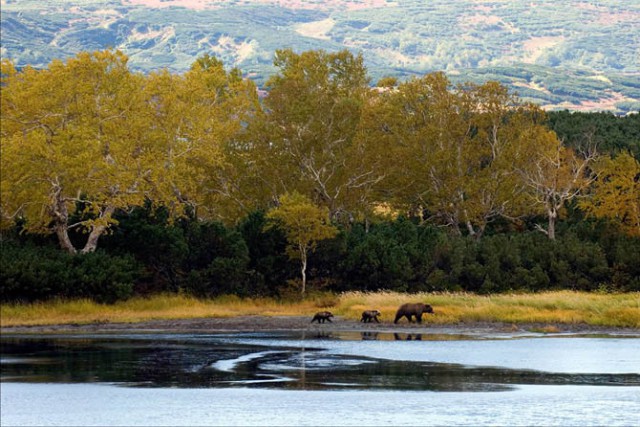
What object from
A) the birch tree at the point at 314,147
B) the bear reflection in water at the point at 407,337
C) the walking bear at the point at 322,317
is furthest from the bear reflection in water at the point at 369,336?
the birch tree at the point at 314,147

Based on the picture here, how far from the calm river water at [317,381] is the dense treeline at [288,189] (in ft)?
38.9

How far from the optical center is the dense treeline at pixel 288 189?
60.6 meters

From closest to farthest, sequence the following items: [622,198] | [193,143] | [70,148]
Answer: [70,148], [193,143], [622,198]

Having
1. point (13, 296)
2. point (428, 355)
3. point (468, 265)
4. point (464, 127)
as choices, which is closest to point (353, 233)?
point (468, 265)

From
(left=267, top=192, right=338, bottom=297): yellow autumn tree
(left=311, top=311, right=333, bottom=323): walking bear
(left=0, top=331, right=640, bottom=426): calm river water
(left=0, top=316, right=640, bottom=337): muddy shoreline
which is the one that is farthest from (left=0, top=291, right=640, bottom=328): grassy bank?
(left=0, top=331, right=640, bottom=426): calm river water

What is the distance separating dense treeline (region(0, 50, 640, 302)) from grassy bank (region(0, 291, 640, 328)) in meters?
1.23

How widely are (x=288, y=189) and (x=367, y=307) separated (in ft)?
65.0

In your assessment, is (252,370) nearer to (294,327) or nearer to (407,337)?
(407,337)

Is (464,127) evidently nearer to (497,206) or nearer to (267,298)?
(497,206)

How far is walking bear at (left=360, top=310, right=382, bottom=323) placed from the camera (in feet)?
189

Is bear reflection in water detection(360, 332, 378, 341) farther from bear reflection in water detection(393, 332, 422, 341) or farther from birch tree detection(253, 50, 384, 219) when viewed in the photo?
birch tree detection(253, 50, 384, 219)

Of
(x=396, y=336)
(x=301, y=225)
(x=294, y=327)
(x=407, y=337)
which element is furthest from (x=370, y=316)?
(x=301, y=225)

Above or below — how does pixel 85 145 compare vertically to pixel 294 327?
above

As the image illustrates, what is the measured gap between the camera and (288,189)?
3157 inches
